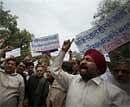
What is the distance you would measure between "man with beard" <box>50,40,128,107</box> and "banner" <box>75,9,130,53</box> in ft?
1.11

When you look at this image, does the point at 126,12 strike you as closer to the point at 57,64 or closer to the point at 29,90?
the point at 57,64

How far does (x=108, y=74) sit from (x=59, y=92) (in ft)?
5.01

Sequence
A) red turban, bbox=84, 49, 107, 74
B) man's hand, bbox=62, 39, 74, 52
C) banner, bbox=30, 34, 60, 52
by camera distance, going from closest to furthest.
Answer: red turban, bbox=84, 49, 107, 74
man's hand, bbox=62, 39, 74, 52
banner, bbox=30, 34, 60, 52

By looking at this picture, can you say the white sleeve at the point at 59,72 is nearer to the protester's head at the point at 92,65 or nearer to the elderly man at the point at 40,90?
the protester's head at the point at 92,65

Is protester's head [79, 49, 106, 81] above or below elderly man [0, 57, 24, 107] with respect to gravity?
above

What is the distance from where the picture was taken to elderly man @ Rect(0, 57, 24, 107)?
884 centimetres

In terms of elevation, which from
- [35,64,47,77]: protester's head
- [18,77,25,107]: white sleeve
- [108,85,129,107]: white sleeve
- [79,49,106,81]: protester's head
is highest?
[79,49,106,81]: protester's head

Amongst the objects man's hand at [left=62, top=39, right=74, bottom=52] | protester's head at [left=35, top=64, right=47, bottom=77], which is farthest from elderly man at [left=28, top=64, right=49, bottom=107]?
man's hand at [left=62, top=39, right=74, bottom=52]

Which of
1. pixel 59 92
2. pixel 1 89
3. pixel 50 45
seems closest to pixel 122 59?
pixel 59 92

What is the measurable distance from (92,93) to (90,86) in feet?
0.35

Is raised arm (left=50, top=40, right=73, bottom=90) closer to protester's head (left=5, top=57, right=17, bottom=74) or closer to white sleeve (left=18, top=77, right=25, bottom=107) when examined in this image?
protester's head (left=5, top=57, right=17, bottom=74)

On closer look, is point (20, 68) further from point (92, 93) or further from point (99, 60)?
point (92, 93)

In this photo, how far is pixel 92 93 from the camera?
6.15m

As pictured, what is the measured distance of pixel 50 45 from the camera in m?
11.0
